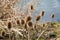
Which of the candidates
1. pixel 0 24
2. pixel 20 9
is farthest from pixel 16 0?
pixel 0 24

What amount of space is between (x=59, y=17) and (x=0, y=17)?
1.10 m

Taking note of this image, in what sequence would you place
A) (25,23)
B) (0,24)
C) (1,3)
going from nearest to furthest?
(25,23) < (0,24) < (1,3)

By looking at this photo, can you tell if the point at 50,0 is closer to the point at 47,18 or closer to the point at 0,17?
the point at 47,18

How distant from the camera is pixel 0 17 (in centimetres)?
233

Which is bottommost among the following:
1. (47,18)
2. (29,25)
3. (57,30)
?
(57,30)

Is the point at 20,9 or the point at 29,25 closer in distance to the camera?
the point at 29,25

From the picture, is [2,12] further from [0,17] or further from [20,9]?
[20,9]

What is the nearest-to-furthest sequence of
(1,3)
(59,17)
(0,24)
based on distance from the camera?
(0,24) → (1,3) → (59,17)

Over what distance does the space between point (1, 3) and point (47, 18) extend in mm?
575

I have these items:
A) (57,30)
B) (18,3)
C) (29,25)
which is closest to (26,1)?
(18,3)

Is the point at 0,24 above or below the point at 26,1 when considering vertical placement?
below

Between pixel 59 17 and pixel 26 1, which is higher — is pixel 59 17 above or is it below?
below

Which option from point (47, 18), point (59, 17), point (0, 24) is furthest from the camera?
point (59, 17)

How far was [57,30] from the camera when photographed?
2406mm
